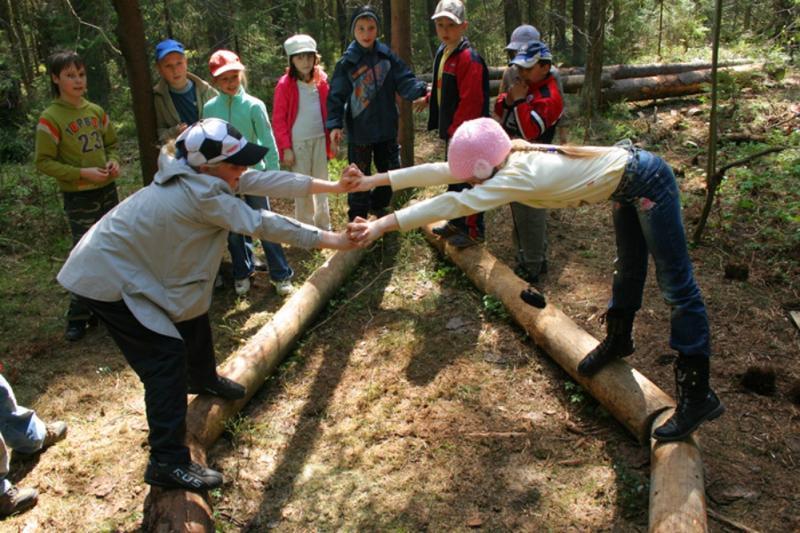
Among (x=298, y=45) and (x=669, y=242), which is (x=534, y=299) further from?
(x=298, y=45)

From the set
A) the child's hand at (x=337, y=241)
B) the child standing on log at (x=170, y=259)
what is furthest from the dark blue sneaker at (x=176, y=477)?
the child's hand at (x=337, y=241)

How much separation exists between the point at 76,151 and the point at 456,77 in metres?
3.32

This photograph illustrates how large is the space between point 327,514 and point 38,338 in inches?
134

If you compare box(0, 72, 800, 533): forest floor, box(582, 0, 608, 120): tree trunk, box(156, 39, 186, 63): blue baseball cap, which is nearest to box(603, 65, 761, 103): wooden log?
box(582, 0, 608, 120): tree trunk

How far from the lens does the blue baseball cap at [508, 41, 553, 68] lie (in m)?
4.93

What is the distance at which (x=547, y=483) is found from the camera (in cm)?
344

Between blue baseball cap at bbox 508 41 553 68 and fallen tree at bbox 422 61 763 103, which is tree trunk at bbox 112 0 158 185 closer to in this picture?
blue baseball cap at bbox 508 41 553 68

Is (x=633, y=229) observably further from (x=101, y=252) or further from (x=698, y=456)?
(x=101, y=252)

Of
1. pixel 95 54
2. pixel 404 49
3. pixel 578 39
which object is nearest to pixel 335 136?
pixel 404 49

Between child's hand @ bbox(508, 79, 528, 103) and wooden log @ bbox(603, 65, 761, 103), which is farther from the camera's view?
wooden log @ bbox(603, 65, 761, 103)

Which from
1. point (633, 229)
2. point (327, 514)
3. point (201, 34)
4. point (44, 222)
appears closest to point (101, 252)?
point (327, 514)

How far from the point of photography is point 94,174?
5.02m

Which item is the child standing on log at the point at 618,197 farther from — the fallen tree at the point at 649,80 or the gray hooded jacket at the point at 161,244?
the fallen tree at the point at 649,80

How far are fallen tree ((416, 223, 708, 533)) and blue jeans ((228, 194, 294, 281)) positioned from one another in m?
1.73
